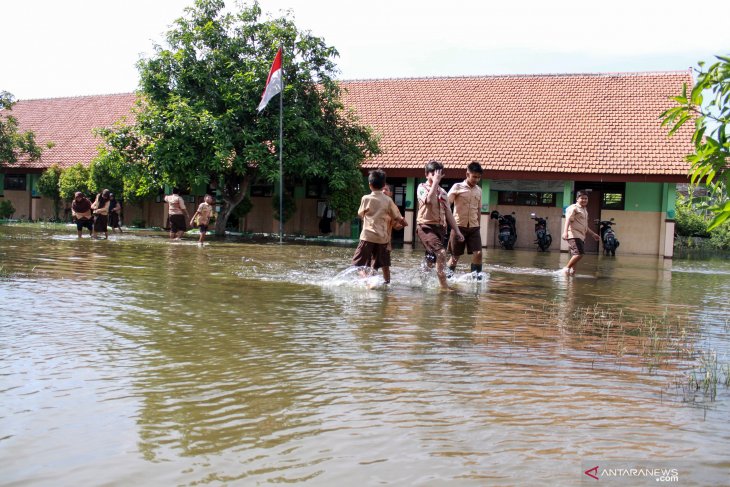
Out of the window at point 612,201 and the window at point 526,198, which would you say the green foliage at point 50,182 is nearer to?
the window at point 526,198

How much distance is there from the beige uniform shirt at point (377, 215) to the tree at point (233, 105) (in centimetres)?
1124

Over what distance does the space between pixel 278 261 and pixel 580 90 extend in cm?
1641

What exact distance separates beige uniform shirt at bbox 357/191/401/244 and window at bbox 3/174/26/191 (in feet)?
87.4

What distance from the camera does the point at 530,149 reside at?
2330 centimetres

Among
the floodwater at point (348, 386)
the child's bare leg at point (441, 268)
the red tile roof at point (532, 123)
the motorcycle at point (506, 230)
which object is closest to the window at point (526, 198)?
the motorcycle at point (506, 230)

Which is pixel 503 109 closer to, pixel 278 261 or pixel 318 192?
pixel 318 192

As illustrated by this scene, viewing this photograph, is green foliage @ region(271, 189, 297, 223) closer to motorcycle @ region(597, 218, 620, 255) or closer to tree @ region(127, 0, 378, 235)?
tree @ region(127, 0, 378, 235)

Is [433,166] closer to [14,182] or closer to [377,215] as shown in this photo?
[377,215]

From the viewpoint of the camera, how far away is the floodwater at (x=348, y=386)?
11.5 feet

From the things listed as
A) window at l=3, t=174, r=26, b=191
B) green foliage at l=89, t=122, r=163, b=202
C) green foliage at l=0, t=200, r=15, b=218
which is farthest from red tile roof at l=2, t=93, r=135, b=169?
green foliage at l=89, t=122, r=163, b=202

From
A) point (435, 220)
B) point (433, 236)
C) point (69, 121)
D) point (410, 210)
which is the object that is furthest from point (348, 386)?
point (69, 121)

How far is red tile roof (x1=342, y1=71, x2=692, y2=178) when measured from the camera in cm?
2258

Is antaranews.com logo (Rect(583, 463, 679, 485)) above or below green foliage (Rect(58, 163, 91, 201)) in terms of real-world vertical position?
below

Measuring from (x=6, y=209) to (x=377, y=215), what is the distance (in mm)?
25742
